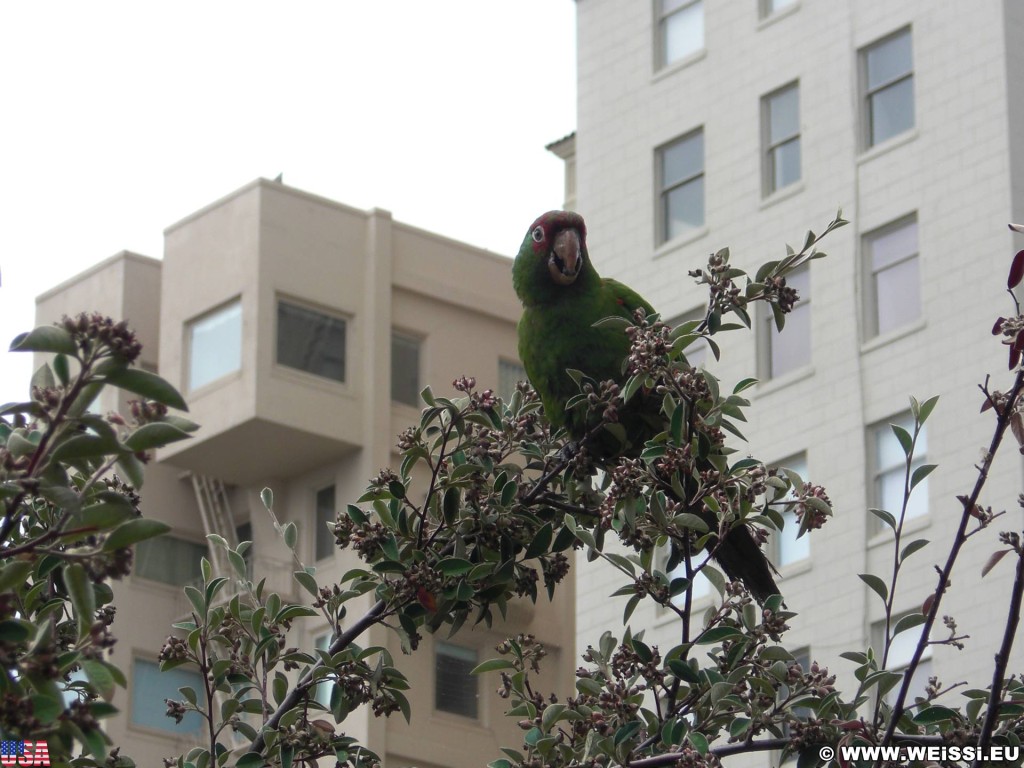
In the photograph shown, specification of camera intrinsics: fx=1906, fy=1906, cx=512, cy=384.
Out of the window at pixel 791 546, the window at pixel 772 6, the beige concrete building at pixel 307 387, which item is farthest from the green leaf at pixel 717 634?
the beige concrete building at pixel 307 387

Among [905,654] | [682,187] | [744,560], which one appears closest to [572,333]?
[744,560]

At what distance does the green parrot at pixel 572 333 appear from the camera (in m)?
8.54

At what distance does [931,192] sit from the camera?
85.7ft

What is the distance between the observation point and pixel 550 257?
32.0 feet

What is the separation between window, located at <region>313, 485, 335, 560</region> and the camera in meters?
31.7

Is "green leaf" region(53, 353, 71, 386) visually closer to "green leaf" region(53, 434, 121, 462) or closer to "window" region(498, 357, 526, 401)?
"green leaf" region(53, 434, 121, 462)

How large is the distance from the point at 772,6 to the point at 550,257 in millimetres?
20627

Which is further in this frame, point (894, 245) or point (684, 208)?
point (684, 208)

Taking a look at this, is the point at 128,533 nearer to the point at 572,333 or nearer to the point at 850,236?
the point at 572,333

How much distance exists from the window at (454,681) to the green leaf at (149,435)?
27190 mm

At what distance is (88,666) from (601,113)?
2732 cm

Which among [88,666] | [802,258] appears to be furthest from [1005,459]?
[88,666]

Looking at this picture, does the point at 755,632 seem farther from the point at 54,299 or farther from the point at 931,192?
the point at 54,299

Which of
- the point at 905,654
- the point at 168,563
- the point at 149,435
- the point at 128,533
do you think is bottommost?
the point at 128,533
